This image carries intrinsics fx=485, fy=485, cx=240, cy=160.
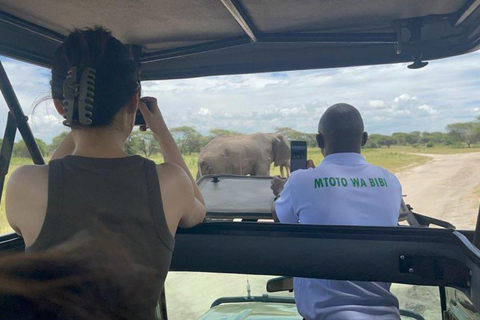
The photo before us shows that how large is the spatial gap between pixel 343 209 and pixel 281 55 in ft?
2.45

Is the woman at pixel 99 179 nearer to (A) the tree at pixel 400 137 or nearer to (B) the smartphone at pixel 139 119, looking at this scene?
(B) the smartphone at pixel 139 119

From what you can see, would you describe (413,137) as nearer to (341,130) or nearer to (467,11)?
(341,130)

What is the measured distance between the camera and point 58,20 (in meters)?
1.80

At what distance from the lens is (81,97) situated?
1.10 metres

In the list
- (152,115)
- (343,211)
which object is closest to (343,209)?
(343,211)

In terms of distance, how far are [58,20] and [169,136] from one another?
2.28 ft

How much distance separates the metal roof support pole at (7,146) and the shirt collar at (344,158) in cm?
116

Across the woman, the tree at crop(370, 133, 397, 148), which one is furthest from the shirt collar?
the woman

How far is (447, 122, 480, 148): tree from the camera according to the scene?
1.97 metres

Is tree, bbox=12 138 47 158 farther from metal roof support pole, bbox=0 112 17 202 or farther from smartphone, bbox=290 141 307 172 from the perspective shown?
smartphone, bbox=290 141 307 172

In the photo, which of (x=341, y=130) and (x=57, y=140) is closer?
(x=57, y=140)

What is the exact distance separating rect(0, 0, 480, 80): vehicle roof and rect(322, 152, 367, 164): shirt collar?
0.38 meters

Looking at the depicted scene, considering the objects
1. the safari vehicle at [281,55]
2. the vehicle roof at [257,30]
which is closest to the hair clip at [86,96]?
the safari vehicle at [281,55]

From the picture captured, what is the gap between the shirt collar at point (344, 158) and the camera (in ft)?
6.32
